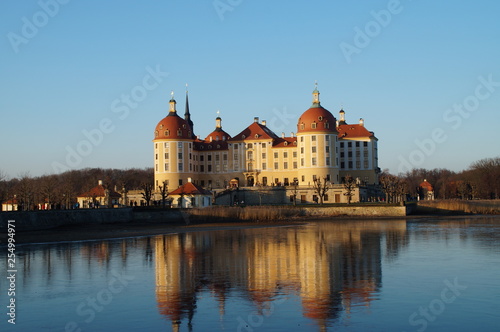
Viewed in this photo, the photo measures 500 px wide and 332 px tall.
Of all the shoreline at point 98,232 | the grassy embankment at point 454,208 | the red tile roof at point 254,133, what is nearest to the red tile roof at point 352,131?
the red tile roof at point 254,133

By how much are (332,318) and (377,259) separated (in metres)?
12.2

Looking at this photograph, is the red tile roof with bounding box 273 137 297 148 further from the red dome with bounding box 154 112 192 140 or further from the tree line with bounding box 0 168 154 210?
the tree line with bounding box 0 168 154 210

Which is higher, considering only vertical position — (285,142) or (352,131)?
(352,131)


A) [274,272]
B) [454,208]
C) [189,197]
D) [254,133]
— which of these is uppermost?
[254,133]

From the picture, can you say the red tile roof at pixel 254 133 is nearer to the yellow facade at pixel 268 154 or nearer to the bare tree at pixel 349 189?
the yellow facade at pixel 268 154

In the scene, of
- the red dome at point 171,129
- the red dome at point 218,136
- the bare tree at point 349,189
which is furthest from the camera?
the red dome at point 218,136

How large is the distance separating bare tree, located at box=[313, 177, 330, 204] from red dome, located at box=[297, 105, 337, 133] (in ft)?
24.2

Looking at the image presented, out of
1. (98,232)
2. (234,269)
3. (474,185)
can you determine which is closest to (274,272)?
(234,269)

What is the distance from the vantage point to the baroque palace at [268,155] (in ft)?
281

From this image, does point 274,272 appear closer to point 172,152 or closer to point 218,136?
point 172,152

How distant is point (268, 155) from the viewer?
3607 inches

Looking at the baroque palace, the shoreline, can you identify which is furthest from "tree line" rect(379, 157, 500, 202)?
the shoreline

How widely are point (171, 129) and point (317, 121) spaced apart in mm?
22002

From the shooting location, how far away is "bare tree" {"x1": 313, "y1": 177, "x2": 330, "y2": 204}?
253 feet
